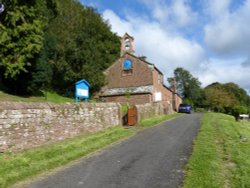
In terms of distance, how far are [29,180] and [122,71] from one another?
113 ft

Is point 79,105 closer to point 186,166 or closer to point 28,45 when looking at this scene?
point 186,166

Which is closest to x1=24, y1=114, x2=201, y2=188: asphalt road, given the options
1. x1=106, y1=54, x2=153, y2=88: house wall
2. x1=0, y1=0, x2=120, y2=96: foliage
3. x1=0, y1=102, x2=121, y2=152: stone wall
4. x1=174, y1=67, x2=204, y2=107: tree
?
x1=0, y1=102, x2=121, y2=152: stone wall

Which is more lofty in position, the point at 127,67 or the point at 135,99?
the point at 127,67

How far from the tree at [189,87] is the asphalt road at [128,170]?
235 feet

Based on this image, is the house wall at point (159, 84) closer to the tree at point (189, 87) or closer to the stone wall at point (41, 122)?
the stone wall at point (41, 122)

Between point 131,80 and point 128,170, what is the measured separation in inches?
1286

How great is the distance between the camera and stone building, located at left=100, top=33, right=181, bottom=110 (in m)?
38.1

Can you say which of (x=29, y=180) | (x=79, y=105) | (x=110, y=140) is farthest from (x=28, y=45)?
(x=29, y=180)

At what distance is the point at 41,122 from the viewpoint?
11.9 m

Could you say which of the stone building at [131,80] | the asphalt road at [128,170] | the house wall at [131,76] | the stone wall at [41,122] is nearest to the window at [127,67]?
the stone building at [131,80]

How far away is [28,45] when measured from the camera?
25.6 meters

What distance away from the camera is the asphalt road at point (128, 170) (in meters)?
6.83

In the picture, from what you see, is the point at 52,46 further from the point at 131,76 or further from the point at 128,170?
the point at 128,170

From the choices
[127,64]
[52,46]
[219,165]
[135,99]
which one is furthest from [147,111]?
[219,165]
